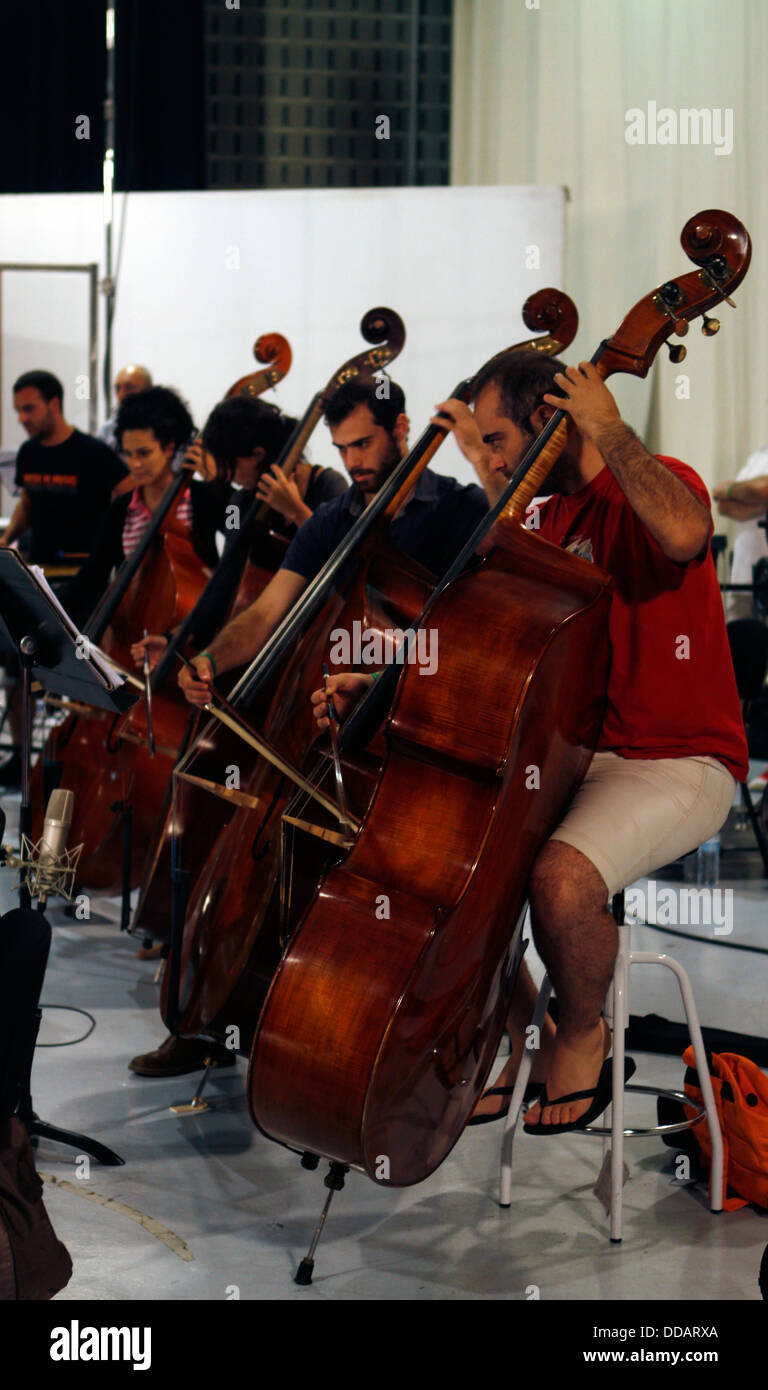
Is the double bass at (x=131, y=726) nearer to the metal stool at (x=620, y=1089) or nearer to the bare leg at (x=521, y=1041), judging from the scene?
the bare leg at (x=521, y=1041)

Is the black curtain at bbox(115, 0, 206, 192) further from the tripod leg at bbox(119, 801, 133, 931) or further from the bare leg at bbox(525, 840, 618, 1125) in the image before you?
the bare leg at bbox(525, 840, 618, 1125)

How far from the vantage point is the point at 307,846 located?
223cm

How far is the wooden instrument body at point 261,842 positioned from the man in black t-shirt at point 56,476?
2.58m

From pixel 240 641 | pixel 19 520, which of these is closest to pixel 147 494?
pixel 240 641

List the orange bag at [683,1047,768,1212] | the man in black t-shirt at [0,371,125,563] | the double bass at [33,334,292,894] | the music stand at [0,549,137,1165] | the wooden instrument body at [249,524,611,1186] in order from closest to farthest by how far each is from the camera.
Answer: the wooden instrument body at [249,524,611,1186] → the orange bag at [683,1047,768,1212] → the music stand at [0,549,137,1165] → the double bass at [33,334,292,894] → the man in black t-shirt at [0,371,125,563]

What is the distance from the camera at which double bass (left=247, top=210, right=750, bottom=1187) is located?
1832mm

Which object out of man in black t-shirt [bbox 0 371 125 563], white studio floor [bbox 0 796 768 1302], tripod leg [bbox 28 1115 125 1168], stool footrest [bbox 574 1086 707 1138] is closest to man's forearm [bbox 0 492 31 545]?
man in black t-shirt [bbox 0 371 125 563]

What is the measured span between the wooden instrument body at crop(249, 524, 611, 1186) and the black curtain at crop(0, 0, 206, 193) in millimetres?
5664

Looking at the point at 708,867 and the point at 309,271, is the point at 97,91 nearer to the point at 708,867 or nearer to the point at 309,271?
the point at 309,271

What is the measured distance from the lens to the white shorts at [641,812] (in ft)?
6.67

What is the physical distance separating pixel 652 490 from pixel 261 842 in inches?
32.5

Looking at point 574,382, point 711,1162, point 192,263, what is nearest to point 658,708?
point 574,382

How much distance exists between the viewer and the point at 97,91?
7121 mm

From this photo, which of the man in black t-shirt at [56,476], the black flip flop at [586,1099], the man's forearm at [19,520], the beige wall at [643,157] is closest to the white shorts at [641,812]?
the black flip flop at [586,1099]
